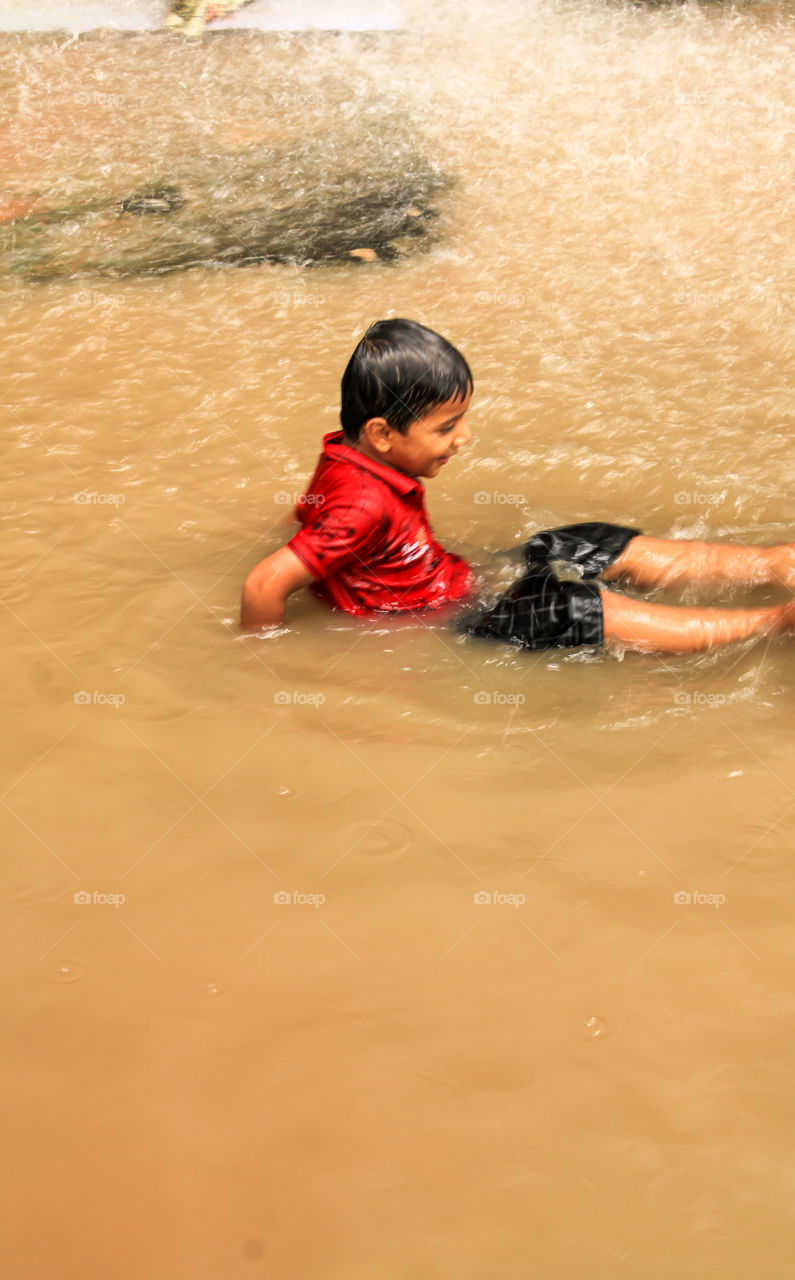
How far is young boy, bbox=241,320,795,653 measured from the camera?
8.34 feet

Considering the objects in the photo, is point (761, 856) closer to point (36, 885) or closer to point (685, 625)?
point (685, 625)

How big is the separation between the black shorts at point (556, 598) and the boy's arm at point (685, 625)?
0.20 feet

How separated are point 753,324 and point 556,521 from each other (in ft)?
5.80

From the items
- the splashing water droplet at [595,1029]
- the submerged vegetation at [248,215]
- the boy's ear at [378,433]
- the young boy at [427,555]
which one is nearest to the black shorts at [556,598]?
the young boy at [427,555]

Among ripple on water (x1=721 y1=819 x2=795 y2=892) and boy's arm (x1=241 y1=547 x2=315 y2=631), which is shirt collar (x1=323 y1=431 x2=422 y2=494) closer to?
boy's arm (x1=241 y1=547 x2=315 y2=631)

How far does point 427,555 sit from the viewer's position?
2.82 meters

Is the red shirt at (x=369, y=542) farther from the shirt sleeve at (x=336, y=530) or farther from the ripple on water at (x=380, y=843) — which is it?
the ripple on water at (x=380, y=843)

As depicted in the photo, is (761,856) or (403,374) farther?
(403,374)

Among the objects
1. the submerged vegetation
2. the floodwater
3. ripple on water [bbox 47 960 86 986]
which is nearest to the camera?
the floodwater

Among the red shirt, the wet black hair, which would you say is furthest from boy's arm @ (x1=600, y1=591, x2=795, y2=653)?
the wet black hair

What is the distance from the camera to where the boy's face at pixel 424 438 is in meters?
2.57

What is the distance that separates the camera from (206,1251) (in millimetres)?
1421

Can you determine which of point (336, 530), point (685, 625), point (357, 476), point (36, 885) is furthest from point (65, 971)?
point (685, 625)

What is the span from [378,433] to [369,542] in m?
0.27
